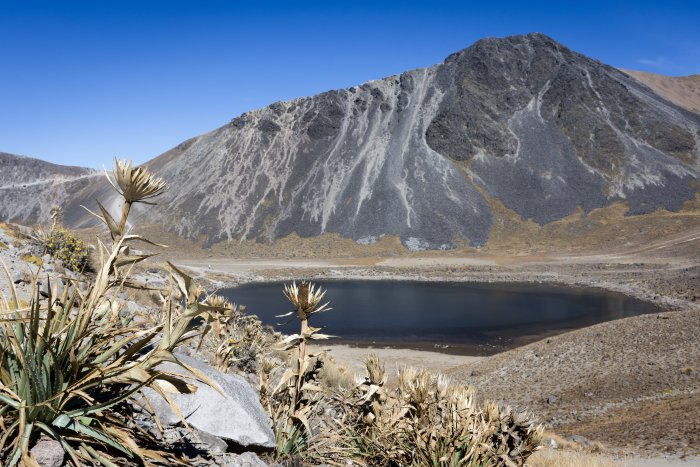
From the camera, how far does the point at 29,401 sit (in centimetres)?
263

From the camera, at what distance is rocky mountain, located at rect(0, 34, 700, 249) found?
6856cm

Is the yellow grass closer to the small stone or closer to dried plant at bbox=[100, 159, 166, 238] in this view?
the small stone

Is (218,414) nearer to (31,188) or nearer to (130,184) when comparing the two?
(130,184)

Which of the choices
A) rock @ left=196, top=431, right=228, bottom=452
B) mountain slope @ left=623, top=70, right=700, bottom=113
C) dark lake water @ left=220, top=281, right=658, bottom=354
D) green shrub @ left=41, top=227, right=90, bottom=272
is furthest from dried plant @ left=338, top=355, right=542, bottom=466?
mountain slope @ left=623, top=70, right=700, bottom=113

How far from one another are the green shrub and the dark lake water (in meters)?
10.5

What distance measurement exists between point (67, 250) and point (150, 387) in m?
10.2

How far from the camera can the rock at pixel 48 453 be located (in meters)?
2.55

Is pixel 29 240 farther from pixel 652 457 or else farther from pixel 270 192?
pixel 270 192

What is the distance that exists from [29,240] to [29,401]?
1248 cm

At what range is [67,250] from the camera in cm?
1166

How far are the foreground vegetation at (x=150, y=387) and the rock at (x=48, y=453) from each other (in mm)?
38

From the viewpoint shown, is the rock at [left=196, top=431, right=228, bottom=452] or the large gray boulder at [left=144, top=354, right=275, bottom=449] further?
the large gray boulder at [left=144, top=354, right=275, bottom=449]

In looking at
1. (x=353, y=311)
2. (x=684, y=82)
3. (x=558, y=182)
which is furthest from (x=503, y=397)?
(x=684, y=82)

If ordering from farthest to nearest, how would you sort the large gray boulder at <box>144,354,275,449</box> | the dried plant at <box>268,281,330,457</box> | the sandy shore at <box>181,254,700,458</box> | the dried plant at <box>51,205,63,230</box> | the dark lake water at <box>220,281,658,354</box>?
the dark lake water at <box>220,281,658,354</box>, the sandy shore at <box>181,254,700,458</box>, the dried plant at <box>51,205,63,230</box>, the dried plant at <box>268,281,330,457</box>, the large gray boulder at <box>144,354,275,449</box>
